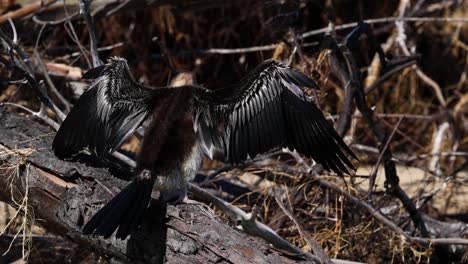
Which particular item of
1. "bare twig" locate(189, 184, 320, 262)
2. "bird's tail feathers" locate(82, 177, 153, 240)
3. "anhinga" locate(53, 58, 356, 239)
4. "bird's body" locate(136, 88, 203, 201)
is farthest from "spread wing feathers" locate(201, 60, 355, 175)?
"bird's tail feathers" locate(82, 177, 153, 240)

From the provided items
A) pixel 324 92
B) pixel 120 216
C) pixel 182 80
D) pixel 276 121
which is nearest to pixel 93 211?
pixel 120 216

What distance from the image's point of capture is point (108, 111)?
125 inches

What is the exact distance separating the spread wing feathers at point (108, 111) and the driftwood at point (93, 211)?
101mm

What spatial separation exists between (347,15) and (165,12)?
4.55 ft

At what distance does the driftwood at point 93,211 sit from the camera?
8.43 feet

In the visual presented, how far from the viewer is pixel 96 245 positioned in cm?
279

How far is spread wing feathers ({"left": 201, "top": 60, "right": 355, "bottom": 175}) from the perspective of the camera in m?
3.09

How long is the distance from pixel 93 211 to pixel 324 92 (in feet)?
5.51

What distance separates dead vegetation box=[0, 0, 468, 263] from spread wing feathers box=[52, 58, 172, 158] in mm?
355

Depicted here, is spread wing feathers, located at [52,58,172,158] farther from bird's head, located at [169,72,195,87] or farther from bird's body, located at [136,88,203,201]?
bird's head, located at [169,72,195,87]

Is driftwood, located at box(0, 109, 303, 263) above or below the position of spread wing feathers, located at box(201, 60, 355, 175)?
below

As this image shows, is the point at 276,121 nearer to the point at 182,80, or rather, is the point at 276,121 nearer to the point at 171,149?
the point at 171,149

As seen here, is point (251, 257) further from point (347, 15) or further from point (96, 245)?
point (347, 15)

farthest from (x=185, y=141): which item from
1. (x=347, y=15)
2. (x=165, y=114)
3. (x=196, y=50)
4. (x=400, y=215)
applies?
(x=347, y=15)
